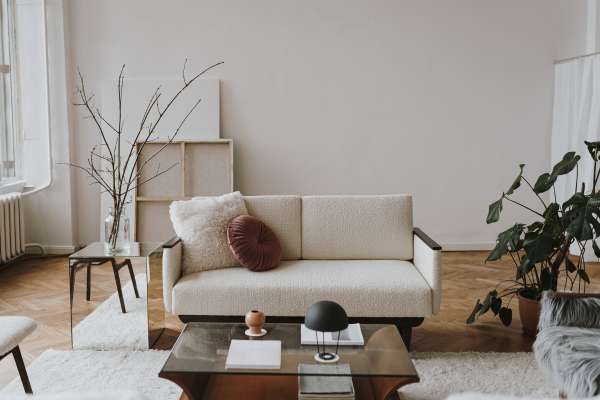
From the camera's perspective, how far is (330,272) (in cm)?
358

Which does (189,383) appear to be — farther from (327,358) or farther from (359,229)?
(359,229)

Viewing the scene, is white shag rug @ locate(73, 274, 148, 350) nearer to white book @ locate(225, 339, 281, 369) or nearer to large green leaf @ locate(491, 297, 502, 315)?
white book @ locate(225, 339, 281, 369)

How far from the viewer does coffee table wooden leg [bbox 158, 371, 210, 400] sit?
2.38m

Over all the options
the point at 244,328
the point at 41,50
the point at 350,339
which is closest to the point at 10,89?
the point at 41,50

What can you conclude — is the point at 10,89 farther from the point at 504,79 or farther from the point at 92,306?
the point at 504,79

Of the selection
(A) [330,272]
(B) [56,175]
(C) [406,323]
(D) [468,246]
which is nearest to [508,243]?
(C) [406,323]

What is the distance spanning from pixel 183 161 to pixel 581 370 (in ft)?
14.0

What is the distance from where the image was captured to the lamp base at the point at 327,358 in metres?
2.47

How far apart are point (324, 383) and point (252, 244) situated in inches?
51.0

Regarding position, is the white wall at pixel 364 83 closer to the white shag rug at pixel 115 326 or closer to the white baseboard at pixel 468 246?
the white baseboard at pixel 468 246

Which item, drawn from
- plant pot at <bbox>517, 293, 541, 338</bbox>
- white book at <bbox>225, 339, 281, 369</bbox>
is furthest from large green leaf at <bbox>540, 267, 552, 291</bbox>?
white book at <bbox>225, 339, 281, 369</bbox>

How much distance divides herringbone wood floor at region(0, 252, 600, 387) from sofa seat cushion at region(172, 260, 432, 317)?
0.31 m

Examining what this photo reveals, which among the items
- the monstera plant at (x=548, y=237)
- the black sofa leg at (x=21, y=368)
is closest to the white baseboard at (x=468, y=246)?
the monstera plant at (x=548, y=237)

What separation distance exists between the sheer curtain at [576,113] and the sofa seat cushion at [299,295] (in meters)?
3.13
